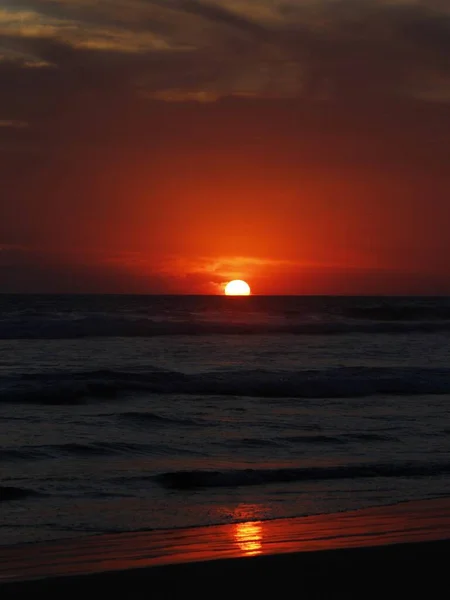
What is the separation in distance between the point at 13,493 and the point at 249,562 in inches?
131

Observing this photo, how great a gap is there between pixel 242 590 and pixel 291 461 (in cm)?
499

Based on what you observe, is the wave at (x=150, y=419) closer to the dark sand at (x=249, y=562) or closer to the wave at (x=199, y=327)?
the dark sand at (x=249, y=562)

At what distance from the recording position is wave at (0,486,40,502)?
8.08m

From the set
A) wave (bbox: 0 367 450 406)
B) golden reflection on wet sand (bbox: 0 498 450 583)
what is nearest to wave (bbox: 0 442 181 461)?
golden reflection on wet sand (bbox: 0 498 450 583)

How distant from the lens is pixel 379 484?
898 cm

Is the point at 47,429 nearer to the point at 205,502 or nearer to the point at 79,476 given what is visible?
the point at 79,476

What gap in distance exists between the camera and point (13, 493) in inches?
325

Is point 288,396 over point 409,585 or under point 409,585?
under

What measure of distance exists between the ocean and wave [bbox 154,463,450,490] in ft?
0.08

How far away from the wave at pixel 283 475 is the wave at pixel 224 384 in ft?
23.0

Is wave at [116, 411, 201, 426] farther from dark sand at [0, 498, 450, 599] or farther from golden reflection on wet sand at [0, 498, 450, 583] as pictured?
dark sand at [0, 498, 450, 599]

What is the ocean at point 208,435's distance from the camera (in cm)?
795

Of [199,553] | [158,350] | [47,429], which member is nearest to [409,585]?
[199,553]

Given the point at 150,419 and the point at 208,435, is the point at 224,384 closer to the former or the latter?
the point at 150,419
